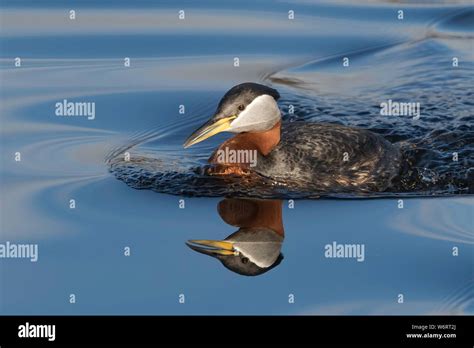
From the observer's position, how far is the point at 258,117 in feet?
43.7

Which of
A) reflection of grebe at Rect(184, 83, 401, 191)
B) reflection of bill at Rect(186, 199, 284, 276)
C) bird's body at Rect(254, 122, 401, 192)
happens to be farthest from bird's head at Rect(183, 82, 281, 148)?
reflection of bill at Rect(186, 199, 284, 276)

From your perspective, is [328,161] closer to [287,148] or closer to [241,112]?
[287,148]

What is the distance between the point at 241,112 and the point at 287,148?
0.69 metres

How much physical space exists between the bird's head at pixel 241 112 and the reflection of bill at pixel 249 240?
88 cm

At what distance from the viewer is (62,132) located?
14727mm

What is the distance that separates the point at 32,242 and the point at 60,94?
467 centimetres

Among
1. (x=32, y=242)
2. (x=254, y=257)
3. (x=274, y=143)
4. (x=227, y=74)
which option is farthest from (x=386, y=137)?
(x=32, y=242)

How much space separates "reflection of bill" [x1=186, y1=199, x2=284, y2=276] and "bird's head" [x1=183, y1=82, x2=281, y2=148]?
88 centimetres

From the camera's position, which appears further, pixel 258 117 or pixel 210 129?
pixel 258 117

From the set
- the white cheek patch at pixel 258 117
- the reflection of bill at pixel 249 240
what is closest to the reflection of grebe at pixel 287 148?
the white cheek patch at pixel 258 117

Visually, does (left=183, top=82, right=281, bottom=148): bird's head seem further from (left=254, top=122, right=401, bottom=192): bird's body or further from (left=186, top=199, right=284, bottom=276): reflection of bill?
(left=186, top=199, right=284, bottom=276): reflection of bill

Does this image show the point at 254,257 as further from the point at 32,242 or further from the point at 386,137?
the point at 386,137

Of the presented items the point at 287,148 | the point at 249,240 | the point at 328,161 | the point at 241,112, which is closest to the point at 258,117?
the point at 241,112

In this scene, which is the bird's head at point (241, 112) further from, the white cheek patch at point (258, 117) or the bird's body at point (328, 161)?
the bird's body at point (328, 161)
